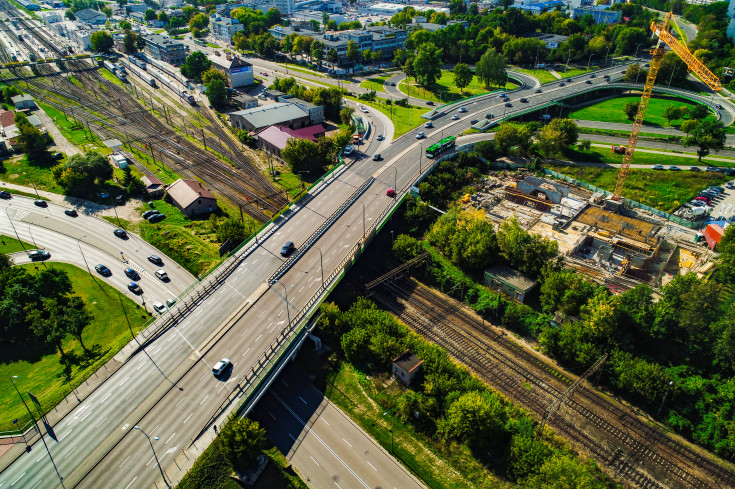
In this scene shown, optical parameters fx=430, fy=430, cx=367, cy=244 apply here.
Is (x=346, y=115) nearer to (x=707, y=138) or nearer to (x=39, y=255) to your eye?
(x=39, y=255)

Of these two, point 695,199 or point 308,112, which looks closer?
point 695,199

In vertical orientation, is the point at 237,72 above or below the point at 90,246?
above

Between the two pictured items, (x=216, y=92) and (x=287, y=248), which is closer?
(x=287, y=248)

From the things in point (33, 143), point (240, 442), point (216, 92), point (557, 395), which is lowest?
point (557, 395)

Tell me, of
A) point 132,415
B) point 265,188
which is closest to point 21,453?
point 132,415

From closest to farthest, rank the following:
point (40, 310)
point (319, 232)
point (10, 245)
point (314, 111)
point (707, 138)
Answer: point (40, 310), point (319, 232), point (10, 245), point (707, 138), point (314, 111)

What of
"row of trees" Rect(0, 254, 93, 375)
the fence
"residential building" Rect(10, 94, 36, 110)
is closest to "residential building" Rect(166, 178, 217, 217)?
"row of trees" Rect(0, 254, 93, 375)

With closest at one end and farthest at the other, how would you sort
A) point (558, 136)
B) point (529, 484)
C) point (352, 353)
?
point (529, 484)
point (352, 353)
point (558, 136)

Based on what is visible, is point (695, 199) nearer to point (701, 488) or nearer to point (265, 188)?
point (701, 488)

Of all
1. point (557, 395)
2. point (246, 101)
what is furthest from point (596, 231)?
point (246, 101)
